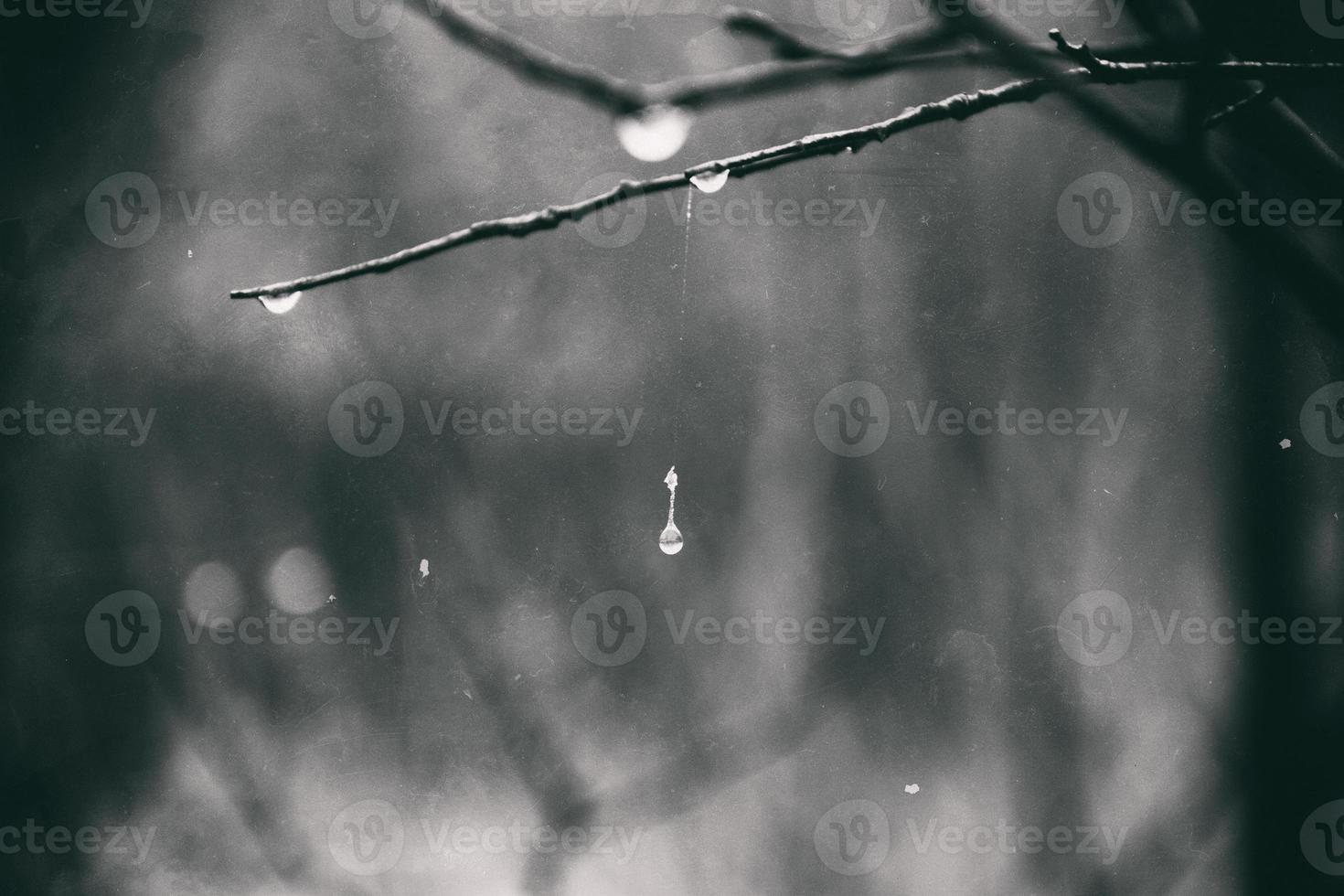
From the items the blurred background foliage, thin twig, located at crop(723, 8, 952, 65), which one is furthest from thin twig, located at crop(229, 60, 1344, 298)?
the blurred background foliage

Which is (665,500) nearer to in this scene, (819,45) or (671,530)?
(671,530)

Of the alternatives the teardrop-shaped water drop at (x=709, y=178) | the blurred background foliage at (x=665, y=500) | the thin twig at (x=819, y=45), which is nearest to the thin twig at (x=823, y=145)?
the teardrop-shaped water drop at (x=709, y=178)

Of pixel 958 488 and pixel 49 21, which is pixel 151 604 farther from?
pixel 958 488

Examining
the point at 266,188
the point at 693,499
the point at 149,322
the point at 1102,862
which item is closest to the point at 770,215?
the point at 693,499

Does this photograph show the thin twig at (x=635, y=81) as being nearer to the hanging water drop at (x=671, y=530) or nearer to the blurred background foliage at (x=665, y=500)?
the blurred background foliage at (x=665, y=500)

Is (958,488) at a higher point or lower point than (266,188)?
lower

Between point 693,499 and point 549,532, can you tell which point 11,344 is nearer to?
point 549,532

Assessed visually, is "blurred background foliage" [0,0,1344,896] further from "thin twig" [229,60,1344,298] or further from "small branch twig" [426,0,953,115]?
"thin twig" [229,60,1344,298]

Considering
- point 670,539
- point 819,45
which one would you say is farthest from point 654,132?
point 670,539

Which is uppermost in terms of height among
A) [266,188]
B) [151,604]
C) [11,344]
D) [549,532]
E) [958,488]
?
[266,188]
